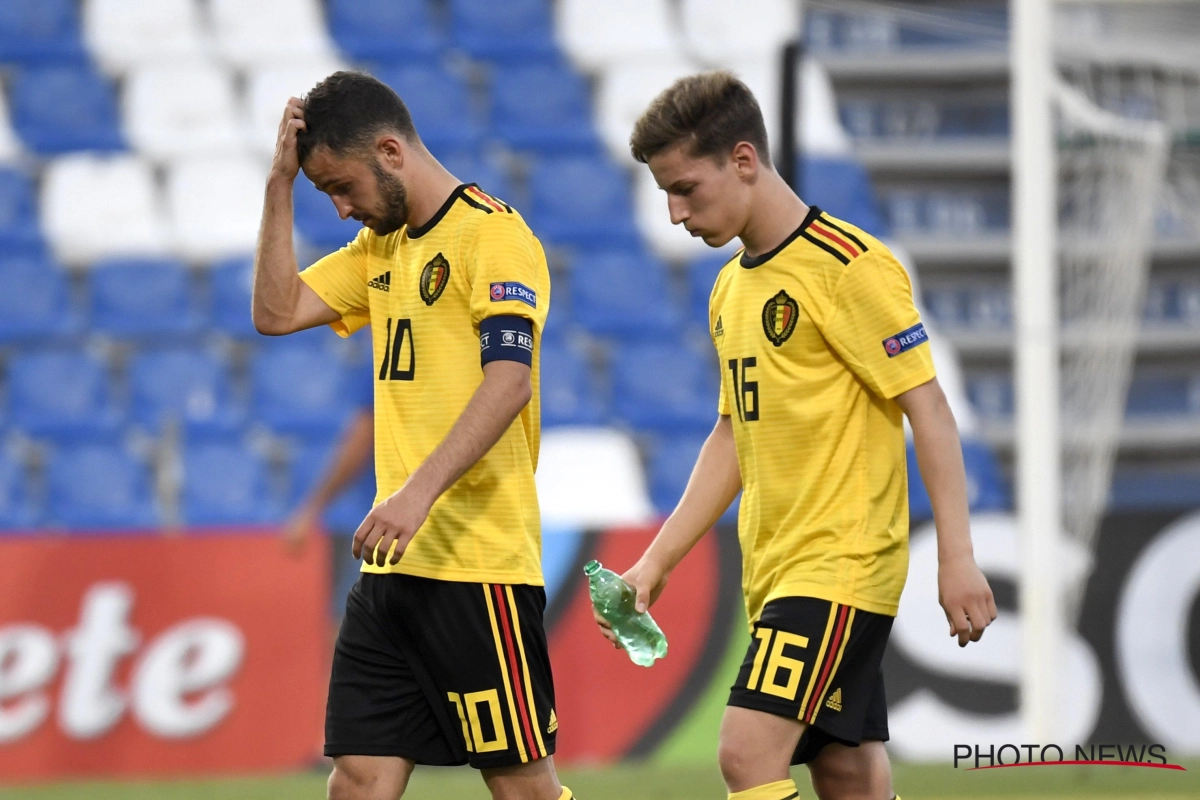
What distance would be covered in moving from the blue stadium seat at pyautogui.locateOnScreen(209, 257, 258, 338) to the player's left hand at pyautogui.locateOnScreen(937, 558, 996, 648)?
7800 mm

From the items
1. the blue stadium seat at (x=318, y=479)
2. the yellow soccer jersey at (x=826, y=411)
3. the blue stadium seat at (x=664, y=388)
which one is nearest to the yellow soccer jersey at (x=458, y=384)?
the yellow soccer jersey at (x=826, y=411)

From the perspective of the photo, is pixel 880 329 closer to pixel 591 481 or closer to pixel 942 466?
pixel 942 466

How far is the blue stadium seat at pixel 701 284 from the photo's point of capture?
425 inches

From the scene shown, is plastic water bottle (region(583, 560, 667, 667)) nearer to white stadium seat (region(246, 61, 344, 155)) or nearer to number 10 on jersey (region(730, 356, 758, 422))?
number 10 on jersey (region(730, 356, 758, 422))

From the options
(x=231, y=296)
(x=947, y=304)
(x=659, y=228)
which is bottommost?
(x=947, y=304)

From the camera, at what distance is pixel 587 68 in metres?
11.9

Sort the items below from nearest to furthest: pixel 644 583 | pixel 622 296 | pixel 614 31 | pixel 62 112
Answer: pixel 644 583, pixel 622 296, pixel 62 112, pixel 614 31

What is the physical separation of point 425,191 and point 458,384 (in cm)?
41

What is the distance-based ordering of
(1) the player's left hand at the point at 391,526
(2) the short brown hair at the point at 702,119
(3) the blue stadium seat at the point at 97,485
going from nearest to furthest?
(1) the player's left hand at the point at 391,526
(2) the short brown hair at the point at 702,119
(3) the blue stadium seat at the point at 97,485

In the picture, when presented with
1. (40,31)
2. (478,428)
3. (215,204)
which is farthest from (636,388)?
(478,428)

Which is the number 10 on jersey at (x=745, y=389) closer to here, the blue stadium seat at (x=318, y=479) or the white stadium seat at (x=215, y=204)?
the blue stadium seat at (x=318, y=479)

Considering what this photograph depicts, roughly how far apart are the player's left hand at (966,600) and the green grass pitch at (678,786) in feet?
9.87

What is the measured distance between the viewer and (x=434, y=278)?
3273mm

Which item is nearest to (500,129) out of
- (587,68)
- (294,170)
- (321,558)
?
(587,68)
